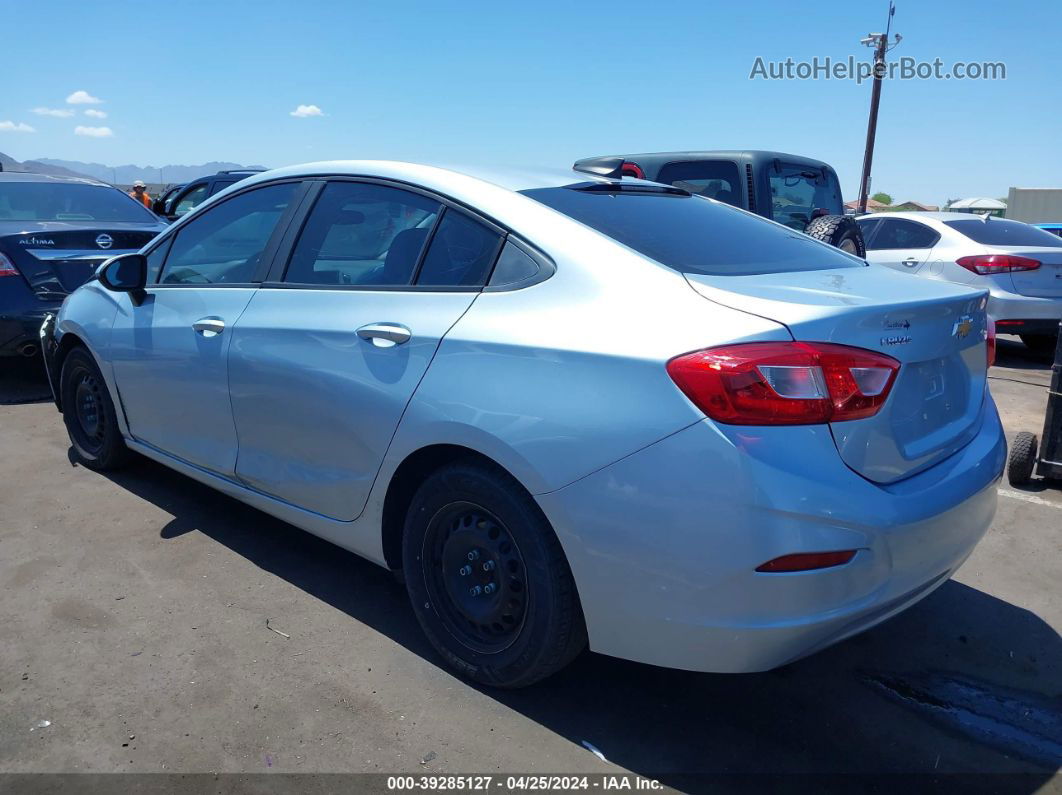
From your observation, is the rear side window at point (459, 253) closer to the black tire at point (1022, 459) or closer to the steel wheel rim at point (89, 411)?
the steel wheel rim at point (89, 411)

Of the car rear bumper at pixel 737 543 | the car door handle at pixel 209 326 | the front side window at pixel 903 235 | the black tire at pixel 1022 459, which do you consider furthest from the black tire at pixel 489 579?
the front side window at pixel 903 235

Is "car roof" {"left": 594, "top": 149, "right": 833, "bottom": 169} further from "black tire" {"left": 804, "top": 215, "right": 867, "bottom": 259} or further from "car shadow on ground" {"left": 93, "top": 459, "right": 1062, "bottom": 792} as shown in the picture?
"car shadow on ground" {"left": 93, "top": 459, "right": 1062, "bottom": 792}

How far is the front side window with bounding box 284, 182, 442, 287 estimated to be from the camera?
301 cm

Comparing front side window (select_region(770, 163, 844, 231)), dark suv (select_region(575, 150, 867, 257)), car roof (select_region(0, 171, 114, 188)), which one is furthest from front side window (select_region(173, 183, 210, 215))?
front side window (select_region(770, 163, 844, 231))

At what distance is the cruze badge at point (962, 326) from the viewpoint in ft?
8.41

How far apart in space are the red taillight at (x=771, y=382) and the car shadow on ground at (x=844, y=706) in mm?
1052

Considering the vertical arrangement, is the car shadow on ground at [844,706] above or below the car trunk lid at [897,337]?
below

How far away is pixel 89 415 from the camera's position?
15.6 feet

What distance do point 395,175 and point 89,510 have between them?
8.11 ft

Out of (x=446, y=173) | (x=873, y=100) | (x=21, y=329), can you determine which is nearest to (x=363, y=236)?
(x=446, y=173)

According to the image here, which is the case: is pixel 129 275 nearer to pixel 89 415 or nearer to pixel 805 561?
pixel 89 415

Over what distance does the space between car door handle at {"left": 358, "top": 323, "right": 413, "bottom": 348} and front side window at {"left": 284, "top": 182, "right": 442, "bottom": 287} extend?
19 centimetres

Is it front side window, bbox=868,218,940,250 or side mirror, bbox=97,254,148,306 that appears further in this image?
front side window, bbox=868,218,940,250

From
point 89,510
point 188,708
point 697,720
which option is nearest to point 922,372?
point 697,720
